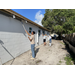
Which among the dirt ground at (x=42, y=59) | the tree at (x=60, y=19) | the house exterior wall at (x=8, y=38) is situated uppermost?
the tree at (x=60, y=19)

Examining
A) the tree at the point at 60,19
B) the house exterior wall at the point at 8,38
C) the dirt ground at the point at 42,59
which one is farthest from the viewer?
the tree at the point at 60,19

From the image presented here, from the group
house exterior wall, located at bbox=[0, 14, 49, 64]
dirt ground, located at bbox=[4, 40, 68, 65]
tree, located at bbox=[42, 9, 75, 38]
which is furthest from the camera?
tree, located at bbox=[42, 9, 75, 38]

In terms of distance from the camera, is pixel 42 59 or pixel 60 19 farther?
pixel 60 19

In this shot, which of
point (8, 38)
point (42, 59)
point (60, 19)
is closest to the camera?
point (8, 38)

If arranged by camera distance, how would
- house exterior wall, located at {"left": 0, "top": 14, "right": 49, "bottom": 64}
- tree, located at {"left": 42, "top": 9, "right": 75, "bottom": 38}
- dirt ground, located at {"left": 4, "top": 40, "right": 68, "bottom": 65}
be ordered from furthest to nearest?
tree, located at {"left": 42, "top": 9, "right": 75, "bottom": 38} < dirt ground, located at {"left": 4, "top": 40, "right": 68, "bottom": 65} < house exterior wall, located at {"left": 0, "top": 14, "right": 49, "bottom": 64}

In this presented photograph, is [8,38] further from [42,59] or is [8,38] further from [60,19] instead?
[60,19]

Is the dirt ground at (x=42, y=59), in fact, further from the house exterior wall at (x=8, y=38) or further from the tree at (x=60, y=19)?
the tree at (x=60, y=19)

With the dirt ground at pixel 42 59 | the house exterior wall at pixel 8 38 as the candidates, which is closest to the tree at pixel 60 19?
the dirt ground at pixel 42 59

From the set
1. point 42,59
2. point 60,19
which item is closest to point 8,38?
point 42,59

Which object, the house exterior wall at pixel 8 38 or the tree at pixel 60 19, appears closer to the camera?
the house exterior wall at pixel 8 38

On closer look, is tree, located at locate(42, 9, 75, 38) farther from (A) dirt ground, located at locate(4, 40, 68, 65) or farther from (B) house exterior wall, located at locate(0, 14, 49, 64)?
(B) house exterior wall, located at locate(0, 14, 49, 64)

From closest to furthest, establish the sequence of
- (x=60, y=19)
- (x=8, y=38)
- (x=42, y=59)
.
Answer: (x=8, y=38), (x=42, y=59), (x=60, y=19)

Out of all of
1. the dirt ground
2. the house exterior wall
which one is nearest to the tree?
the dirt ground

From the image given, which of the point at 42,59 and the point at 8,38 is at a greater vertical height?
the point at 8,38
